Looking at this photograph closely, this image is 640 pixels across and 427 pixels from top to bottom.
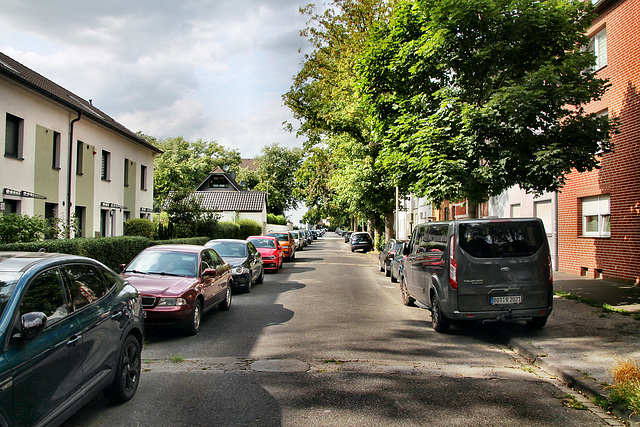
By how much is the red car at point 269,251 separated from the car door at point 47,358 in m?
16.1

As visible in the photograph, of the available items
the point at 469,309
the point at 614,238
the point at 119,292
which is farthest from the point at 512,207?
the point at 119,292

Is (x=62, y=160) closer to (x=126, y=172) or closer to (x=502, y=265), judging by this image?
(x=126, y=172)

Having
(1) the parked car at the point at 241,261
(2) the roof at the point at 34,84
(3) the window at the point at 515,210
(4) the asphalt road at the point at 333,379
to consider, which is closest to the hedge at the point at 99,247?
(1) the parked car at the point at 241,261

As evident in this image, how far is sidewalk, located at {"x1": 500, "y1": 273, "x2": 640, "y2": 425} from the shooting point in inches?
223

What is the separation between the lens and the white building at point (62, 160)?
17.2m

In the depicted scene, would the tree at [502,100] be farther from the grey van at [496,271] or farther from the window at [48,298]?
the window at [48,298]

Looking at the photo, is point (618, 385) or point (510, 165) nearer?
point (618, 385)

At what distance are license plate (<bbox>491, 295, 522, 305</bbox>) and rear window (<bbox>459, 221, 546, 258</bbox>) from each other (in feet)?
2.15

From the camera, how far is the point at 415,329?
8734 millimetres

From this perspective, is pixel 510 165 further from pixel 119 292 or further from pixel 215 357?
pixel 119 292

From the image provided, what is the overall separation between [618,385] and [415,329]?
4068 millimetres

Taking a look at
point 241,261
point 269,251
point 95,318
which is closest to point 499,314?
point 95,318

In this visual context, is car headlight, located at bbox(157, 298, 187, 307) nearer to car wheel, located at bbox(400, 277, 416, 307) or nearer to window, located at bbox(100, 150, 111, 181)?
car wheel, located at bbox(400, 277, 416, 307)

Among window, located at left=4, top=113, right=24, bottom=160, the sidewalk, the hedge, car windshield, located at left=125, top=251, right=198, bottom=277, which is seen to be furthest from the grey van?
window, located at left=4, top=113, right=24, bottom=160
